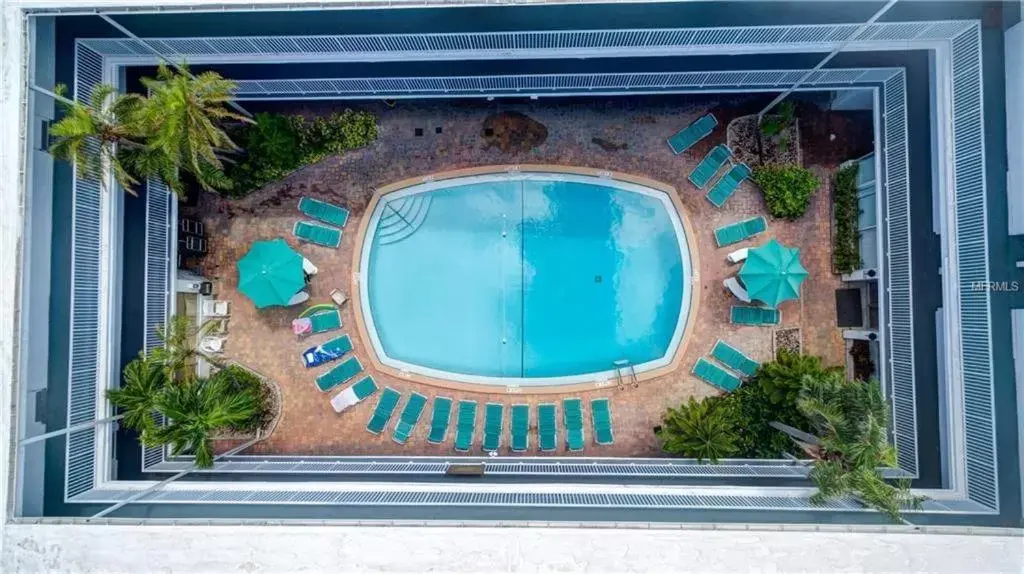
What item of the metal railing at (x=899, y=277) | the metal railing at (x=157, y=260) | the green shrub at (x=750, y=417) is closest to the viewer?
the metal railing at (x=899, y=277)

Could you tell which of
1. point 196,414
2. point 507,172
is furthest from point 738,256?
point 196,414

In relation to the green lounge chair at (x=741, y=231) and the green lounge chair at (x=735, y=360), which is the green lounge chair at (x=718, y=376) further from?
the green lounge chair at (x=741, y=231)

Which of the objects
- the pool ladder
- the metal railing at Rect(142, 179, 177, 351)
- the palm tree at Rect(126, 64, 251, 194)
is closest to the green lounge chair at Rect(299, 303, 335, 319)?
the metal railing at Rect(142, 179, 177, 351)

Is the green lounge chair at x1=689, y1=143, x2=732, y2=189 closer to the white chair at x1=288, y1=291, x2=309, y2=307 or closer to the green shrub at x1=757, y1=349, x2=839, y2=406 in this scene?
the green shrub at x1=757, y1=349, x2=839, y2=406

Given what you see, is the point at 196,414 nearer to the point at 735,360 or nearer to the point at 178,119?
the point at 178,119

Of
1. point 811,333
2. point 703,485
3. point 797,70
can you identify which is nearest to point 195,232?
point 703,485

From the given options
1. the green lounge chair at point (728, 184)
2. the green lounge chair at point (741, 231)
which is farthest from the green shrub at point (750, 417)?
the green lounge chair at point (728, 184)

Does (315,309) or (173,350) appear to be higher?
(315,309)
